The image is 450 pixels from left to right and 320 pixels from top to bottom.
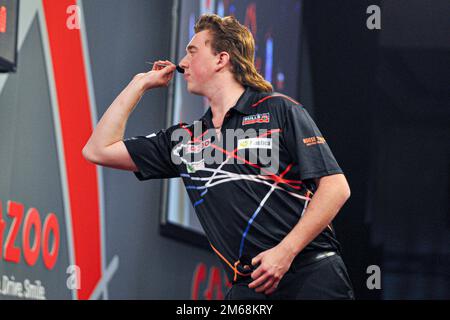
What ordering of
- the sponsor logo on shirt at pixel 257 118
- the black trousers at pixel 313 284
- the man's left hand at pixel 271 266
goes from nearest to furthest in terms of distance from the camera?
the man's left hand at pixel 271 266 < the black trousers at pixel 313 284 < the sponsor logo on shirt at pixel 257 118

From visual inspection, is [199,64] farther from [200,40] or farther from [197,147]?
[197,147]


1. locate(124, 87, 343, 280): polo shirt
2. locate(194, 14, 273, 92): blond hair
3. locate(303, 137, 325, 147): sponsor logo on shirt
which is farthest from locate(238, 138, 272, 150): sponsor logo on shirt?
locate(194, 14, 273, 92): blond hair

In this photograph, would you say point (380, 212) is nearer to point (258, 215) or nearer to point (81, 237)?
point (81, 237)

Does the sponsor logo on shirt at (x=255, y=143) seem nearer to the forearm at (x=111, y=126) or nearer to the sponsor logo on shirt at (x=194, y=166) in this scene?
the sponsor logo on shirt at (x=194, y=166)

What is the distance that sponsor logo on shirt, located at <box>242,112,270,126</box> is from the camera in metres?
2.41

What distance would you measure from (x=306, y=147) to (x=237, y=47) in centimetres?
48

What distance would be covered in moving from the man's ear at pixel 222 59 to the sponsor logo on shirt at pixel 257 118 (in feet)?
0.76

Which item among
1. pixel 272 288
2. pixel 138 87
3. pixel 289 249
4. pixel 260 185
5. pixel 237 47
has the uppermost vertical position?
pixel 237 47

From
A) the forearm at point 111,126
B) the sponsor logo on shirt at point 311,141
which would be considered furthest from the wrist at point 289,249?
the forearm at point 111,126

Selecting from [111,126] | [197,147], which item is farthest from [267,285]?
[111,126]

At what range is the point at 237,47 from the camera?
2.63 meters

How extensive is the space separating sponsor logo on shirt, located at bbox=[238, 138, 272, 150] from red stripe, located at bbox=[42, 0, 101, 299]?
5.24 ft

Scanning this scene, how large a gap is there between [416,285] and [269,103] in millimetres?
3872

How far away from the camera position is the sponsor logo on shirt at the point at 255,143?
7.80 feet
